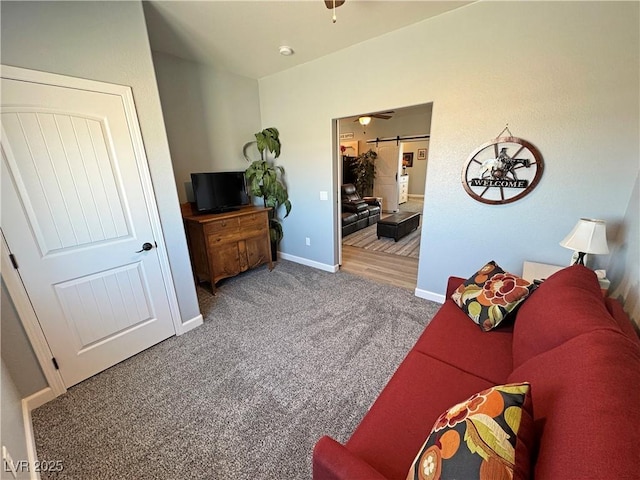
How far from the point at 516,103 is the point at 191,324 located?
3391 millimetres

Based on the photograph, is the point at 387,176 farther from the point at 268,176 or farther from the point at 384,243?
the point at 268,176

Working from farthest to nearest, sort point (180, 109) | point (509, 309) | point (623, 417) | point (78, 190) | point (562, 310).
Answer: point (180, 109)
point (78, 190)
point (509, 309)
point (562, 310)
point (623, 417)

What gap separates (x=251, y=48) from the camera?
263 cm

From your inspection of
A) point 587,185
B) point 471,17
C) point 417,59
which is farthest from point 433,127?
point 587,185

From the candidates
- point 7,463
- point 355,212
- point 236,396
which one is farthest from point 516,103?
point 355,212

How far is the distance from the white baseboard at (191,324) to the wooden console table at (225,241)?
57 cm

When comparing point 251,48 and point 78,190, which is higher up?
point 251,48

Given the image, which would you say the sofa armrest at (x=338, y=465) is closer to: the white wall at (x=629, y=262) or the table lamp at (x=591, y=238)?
the white wall at (x=629, y=262)

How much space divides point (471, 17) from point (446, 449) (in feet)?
9.35

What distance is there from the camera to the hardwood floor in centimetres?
332

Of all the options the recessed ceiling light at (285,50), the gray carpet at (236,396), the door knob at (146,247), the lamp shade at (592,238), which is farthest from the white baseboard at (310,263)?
the recessed ceiling light at (285,50)

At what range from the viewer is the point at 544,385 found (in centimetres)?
87

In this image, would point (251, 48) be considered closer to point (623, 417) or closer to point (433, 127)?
point (433, 127)

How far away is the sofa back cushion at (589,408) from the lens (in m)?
0.53
